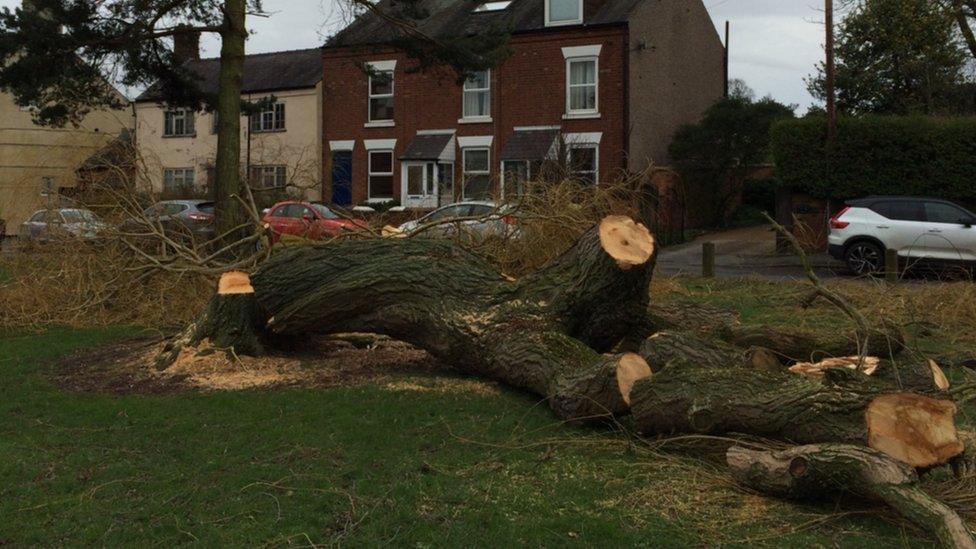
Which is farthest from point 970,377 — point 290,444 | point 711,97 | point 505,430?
point 711,97

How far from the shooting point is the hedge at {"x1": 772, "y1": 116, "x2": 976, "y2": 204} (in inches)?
871

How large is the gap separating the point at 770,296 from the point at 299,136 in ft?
79.9

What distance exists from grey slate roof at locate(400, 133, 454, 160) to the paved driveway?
27.9 feet

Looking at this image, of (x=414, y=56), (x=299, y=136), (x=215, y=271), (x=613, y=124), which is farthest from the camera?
(x=299, y=136)

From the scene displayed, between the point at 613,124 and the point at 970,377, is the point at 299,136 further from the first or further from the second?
the point at 970,377

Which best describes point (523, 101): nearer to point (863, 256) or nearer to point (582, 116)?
point (582, 116)

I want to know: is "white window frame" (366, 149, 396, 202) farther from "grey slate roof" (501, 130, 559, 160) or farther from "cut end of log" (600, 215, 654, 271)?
"cut end of log" (600, 215, 654, 271)

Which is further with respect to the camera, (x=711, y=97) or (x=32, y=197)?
(x=711, y=97)

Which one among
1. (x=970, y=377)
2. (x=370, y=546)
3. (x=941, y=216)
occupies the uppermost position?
(x=941, y=216)

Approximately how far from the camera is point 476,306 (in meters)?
7.50

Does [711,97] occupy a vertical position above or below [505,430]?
above

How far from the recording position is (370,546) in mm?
4215

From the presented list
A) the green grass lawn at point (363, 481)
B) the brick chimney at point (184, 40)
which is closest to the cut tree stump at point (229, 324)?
the green grass lawn at point (363, 481)

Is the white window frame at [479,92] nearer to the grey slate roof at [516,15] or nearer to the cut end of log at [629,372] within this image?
the grey slate roof at [516,15]
